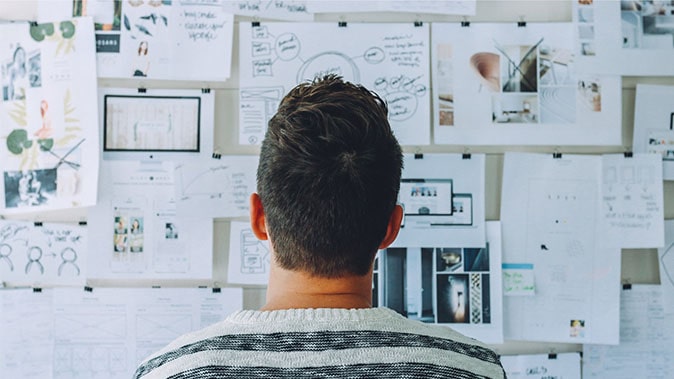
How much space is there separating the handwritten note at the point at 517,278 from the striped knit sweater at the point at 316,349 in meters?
0.89

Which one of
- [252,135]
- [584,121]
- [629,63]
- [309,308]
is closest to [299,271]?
[309,308]

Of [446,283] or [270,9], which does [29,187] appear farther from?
[446,283]

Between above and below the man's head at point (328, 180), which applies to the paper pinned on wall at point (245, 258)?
below

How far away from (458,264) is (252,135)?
587 mm

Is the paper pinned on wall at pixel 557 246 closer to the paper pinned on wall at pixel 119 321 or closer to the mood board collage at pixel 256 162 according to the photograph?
the mood board collage at pixel 256 162

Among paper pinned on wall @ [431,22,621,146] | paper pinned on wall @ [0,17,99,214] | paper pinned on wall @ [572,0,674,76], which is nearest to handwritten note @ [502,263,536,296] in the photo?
paper pinned on wall @ [431,22,621,146]

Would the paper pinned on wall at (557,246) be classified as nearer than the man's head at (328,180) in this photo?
No

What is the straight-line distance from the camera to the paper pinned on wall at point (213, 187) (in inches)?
62.5

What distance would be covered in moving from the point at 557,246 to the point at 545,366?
11.4 inches

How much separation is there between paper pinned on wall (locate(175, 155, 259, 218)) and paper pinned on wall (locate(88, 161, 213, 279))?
0.02 m

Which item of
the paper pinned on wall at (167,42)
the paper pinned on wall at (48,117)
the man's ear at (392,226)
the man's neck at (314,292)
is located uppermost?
the paper pinned on wall at (167,42)

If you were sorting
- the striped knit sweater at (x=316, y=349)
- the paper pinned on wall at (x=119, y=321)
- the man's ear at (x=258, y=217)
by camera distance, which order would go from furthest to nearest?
the paper pinned on wall at (x=119, y=321), the man's ear at (x=258, y=217), the striped knit sweater at (x=316, y=349)

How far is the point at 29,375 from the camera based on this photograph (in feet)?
5.21

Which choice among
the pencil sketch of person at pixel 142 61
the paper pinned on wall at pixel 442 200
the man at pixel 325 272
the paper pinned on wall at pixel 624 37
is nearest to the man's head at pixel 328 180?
the man at pixel 325 272
